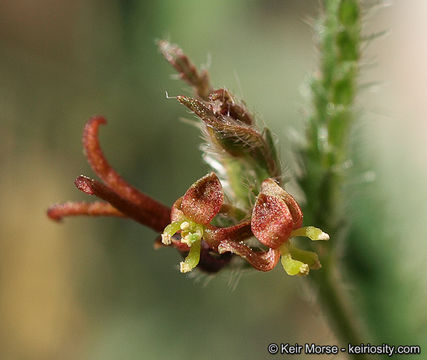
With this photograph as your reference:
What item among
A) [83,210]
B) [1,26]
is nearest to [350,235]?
[83,210]

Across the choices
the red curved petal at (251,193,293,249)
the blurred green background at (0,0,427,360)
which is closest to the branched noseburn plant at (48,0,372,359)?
the red curved petal at (251,193,293,249)

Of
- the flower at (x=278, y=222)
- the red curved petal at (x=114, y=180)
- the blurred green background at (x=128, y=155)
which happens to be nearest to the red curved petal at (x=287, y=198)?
the flower at (x=278, y=222)

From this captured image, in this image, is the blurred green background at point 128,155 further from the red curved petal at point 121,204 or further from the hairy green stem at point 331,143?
the red curved petal at point 121,204

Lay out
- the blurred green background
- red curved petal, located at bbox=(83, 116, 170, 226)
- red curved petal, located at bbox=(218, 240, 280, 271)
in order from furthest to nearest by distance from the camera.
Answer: the blurred green background
red curved petal, located at bbox=(83, 116, 170, 226)
red curved petal, located at bbox=(218, 240, 280, 271)

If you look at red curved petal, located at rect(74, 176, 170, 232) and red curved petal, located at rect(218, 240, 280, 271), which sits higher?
red curved petal, located at rect(74, 176, 170, 232)

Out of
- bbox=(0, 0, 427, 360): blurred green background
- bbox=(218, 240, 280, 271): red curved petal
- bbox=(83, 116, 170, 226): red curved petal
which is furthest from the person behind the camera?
bbox=(0, 0, 427, 360): blurred green background

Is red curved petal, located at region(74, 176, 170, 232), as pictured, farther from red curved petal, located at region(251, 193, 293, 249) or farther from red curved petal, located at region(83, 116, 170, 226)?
red curved petal, located at region(251, 193, 293, 249)
